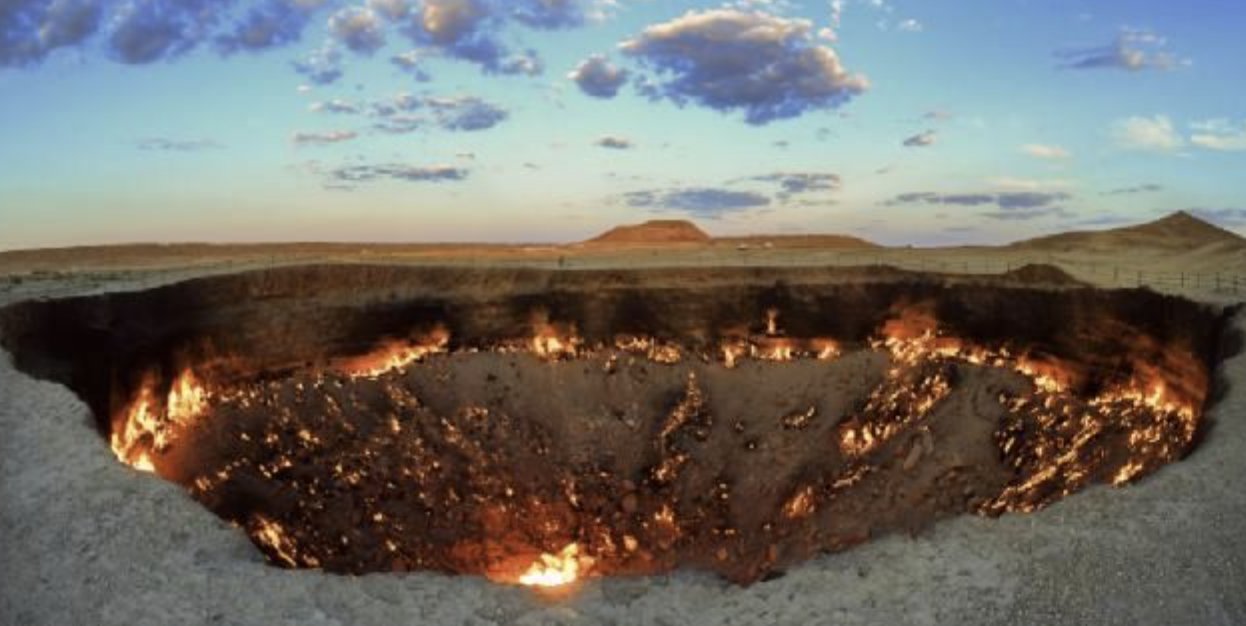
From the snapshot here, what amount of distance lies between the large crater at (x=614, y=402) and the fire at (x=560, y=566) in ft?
0.27

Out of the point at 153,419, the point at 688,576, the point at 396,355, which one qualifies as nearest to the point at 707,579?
the point at 688,576

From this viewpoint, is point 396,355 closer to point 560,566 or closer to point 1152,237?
point 560,566

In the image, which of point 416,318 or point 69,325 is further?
point 416,318

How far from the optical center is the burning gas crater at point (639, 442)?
22344mm

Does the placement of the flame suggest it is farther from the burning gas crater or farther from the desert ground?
the desert ground

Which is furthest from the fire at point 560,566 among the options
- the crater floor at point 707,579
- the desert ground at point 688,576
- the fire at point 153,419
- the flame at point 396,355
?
the crater floor at point 707,579

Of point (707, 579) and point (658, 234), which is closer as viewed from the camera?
point (707, 579)

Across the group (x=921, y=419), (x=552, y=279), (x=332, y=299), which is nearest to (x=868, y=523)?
(x=921, y=419)

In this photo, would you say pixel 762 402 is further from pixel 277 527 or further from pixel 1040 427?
pixel 277 527

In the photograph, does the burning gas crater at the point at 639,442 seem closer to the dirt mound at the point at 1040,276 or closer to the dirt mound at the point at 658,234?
the dirt mound at the point at 1040,276

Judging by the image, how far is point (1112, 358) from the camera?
24625 millimetres

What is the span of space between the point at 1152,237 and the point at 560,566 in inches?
1965

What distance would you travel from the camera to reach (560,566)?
23609 mm

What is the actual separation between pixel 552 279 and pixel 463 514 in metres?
9.07
